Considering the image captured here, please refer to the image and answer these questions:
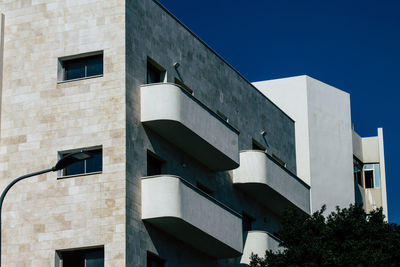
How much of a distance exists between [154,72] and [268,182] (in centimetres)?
918

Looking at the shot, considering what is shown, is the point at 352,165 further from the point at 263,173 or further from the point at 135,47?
the point at 135,47

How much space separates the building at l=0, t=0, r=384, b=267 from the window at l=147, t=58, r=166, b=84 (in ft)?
0.16

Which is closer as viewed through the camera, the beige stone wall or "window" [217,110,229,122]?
the beige stone wall

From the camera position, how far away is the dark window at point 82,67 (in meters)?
33.7

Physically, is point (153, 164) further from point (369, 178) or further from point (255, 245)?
point (369, 178)

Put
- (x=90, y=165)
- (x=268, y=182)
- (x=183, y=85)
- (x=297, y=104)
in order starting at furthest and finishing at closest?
(x=297, y=104)
(x=268, y=182)
(x=183, y=85)
(x=90, y=165)

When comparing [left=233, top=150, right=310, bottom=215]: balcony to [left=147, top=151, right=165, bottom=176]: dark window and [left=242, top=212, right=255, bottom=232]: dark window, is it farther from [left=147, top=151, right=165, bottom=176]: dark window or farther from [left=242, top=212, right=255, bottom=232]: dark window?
[left=147, top=151, right=165, bottom=176]: dark window

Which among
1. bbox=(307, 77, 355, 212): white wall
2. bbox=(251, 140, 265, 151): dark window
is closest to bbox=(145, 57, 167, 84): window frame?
bbox=(251, 140, 265, 151): dark window

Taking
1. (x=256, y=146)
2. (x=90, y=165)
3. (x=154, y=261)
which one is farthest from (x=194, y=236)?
(x=256, y=146)

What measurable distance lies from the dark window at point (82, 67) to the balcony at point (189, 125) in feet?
5.76

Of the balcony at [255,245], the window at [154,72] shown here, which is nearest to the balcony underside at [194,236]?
the balcony at [255,245]

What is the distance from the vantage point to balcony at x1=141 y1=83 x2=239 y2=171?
33.8 metres

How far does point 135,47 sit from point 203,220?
22.1 feet

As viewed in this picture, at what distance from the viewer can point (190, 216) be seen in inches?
1329
